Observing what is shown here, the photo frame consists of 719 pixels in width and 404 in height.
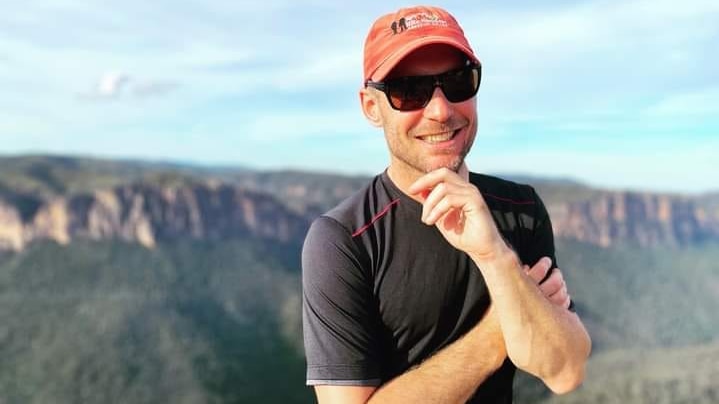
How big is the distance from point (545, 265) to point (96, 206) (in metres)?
175

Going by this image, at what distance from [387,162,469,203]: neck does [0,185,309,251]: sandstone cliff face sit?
171 metres

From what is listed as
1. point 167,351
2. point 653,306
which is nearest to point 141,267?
point 167,351

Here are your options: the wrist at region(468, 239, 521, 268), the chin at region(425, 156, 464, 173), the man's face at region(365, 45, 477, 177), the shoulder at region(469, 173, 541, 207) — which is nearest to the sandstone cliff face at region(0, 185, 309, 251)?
the shoulder at region(469, 173, 541, 207)

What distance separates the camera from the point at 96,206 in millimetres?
166000

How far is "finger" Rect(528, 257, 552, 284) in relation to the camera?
3.78 m

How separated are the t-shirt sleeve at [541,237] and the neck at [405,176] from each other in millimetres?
588

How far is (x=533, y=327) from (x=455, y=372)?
494mm

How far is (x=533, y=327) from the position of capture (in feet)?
11.3

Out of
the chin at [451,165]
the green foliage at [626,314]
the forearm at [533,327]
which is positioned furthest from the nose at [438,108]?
the green foliage at [626,314]

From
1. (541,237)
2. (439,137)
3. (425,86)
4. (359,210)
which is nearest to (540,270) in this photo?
(541,237)

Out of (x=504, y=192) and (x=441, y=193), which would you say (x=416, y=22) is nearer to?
(x=441, y=193)

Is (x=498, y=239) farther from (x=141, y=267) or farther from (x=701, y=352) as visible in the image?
(x=141, y=267)

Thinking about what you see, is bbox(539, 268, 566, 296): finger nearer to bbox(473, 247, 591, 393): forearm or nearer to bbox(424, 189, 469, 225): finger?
bbox(473, 247, 591, 393): forearm

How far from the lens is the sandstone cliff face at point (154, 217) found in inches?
6467
